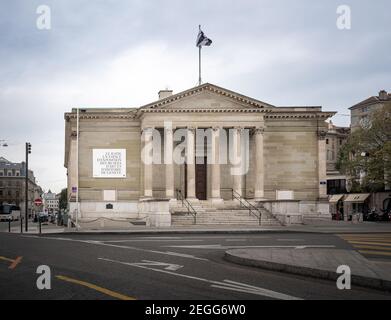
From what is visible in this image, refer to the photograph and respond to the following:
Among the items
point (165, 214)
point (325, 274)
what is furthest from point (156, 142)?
point (325, 274)

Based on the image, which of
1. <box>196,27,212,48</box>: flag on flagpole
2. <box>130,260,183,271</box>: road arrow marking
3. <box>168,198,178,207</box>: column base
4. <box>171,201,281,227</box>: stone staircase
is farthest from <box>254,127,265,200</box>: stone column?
<box>130,260,183,271</box>: road arrow marking

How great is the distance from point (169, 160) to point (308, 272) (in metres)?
36.8

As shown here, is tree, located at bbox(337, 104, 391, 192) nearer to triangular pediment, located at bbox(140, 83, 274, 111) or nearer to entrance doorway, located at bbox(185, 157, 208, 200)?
triangular pediment, located at bbox(140, 83, 274, 111)

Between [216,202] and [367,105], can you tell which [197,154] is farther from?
[367,105]

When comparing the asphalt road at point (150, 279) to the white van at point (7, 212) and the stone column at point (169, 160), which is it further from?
the white van at point (7, 212)

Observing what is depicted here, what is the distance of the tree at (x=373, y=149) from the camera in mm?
55822

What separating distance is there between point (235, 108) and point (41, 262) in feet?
118

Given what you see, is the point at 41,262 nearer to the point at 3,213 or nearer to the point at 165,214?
the point at 165,214

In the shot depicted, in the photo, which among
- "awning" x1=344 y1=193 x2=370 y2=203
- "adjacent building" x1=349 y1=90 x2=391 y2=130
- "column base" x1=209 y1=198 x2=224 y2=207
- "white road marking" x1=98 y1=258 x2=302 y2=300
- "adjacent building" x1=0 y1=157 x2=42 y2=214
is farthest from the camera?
"adjacent building" x1=0 y1=157 x2=42 y2=214

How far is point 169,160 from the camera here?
49.2 m

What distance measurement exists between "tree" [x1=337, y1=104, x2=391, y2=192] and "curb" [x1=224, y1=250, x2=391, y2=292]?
136 ft

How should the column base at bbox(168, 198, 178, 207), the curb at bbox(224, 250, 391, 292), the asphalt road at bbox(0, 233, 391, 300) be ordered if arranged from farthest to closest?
1. the column base at bbox(168, 198, 178, 207)
2. the curb at bbox(224, 250, 391, 292)
3. the asphalt road at bbox(0, 233, 391, 300)

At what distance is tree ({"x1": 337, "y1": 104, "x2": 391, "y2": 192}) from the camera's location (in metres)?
55.8
